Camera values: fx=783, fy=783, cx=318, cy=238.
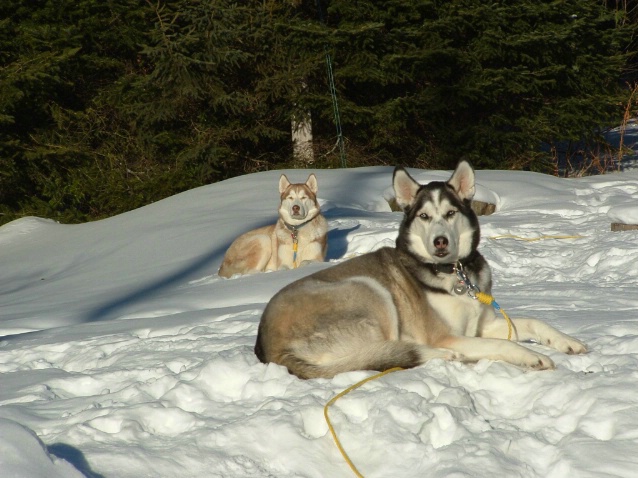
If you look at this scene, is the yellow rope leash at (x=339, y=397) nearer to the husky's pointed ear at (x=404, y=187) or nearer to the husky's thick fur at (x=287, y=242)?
the husky's pointed ear at (x=404, y=187)

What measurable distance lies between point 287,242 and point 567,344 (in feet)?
18.6

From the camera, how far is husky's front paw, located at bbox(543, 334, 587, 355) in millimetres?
4566

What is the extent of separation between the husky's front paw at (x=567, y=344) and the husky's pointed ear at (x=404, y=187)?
129 centimetres

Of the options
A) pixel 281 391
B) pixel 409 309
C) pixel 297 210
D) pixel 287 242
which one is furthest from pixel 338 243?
pixel 281 391

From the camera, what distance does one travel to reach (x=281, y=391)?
4273 millimetres

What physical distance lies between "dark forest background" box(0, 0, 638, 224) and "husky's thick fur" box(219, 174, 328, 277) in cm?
833

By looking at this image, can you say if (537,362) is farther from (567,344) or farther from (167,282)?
(167,282)

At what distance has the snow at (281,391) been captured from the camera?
134 inches

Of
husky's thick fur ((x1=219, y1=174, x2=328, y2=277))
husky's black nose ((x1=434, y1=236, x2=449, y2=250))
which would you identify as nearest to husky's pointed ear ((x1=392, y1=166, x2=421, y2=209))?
husky's black nose ((x1=434, y1=236, x2=449, y2=250))

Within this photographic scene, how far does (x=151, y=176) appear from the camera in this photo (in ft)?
63.0

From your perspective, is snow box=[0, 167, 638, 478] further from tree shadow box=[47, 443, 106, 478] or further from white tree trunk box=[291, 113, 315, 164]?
white tree trunk box=[291, 113, 315, 164]

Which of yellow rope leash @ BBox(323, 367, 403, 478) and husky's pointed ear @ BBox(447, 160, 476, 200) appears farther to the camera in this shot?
husky's pointed ear @ BBox(447, 160, 476, 200)

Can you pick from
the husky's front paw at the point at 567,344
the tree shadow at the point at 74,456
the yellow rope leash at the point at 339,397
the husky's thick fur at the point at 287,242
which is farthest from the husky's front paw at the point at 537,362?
the husky's thick fur at the point at 287,242

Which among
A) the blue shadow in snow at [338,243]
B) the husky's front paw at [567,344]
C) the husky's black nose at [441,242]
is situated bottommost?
the blue shadow in snow at [338,243]
